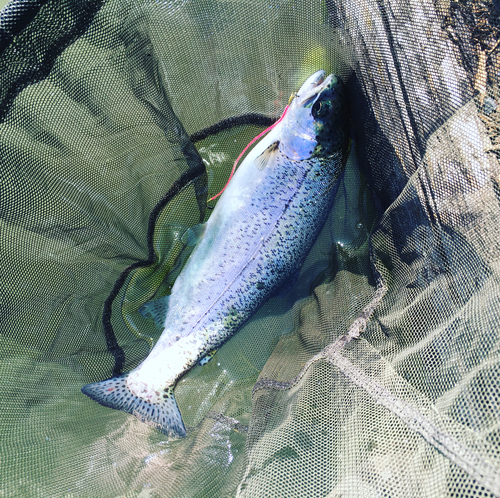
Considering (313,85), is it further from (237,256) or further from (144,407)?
(144,407)

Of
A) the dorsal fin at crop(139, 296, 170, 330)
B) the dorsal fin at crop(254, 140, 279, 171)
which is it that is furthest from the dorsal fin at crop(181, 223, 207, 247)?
the dorsal fin at crop(254, 140, 279, 171)

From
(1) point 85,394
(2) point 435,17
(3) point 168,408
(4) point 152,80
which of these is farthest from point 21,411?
(2) point 435,17

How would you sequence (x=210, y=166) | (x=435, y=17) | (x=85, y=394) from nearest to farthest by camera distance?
1. (x=435, y=17)
2. (x=85, y=394)
3. (x=210, y=166)

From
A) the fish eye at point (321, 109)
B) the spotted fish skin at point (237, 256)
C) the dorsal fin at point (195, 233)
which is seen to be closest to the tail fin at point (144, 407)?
the spotted fish skin at point (237, 256)

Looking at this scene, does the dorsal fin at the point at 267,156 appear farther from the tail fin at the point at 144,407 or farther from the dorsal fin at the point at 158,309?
the tail fin at the point at 144,407

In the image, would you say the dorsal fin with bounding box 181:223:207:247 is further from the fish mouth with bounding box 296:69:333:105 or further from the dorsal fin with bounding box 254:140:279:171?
the fish mouth with bounding box 296:69:333:105

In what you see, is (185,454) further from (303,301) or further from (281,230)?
(281,230)

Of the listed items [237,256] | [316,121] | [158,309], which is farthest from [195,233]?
[316,121]
